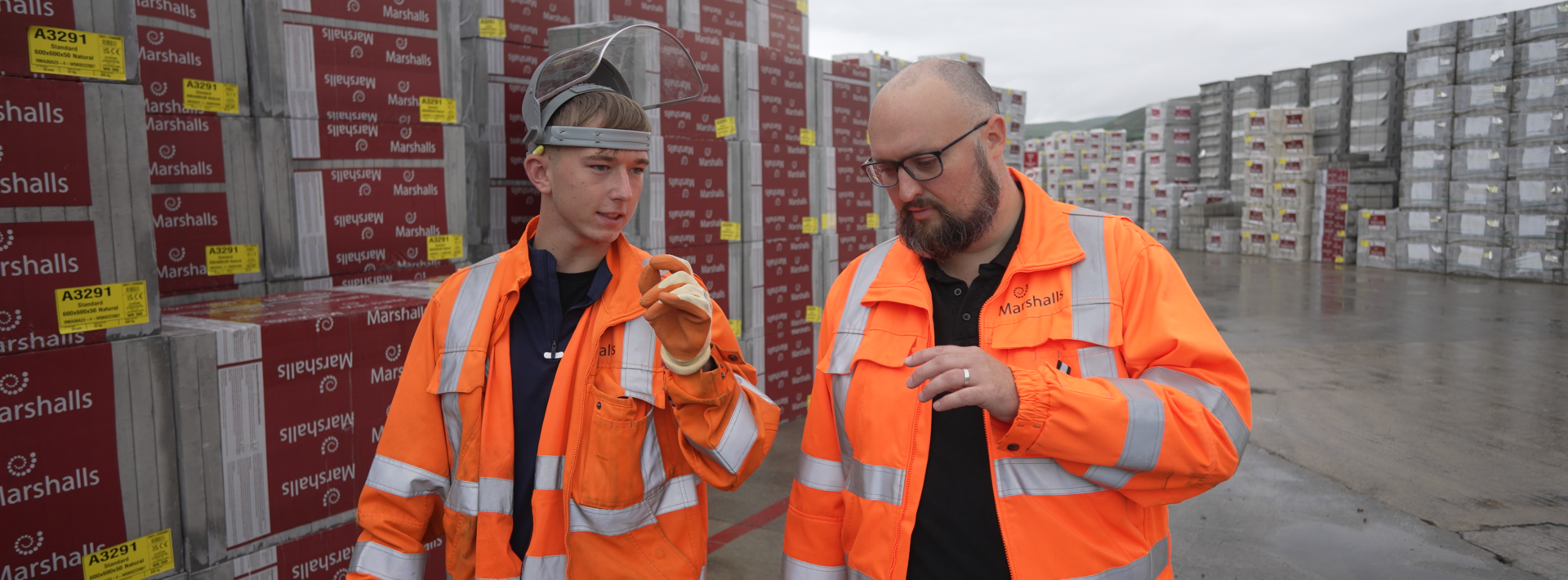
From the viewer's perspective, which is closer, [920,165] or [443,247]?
[920,165]

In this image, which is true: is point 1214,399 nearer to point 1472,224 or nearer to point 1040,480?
point 1040,480

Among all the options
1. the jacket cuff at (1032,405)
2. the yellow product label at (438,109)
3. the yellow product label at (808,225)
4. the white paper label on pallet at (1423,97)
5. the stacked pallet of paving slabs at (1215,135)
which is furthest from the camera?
the stacked pallet of paving slabs at (1215,135)

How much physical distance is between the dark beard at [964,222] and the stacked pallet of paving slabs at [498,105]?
3205 millimetres

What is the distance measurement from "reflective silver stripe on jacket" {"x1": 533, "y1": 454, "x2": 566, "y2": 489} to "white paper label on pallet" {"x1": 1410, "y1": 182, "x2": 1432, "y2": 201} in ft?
61.5

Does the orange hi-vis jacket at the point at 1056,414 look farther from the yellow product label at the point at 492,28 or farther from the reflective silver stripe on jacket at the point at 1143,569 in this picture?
the yellow product label at the point at 492,28

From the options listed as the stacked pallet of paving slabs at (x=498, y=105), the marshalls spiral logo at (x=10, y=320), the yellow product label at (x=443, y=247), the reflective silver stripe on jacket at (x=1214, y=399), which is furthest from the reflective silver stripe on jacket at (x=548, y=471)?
the stacked pallet of paving slabs at (x=498, y=105)

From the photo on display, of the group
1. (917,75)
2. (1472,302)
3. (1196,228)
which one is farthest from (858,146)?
(1196,228)

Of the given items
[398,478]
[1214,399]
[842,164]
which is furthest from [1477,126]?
[398,478]

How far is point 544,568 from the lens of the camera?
6.37 feet

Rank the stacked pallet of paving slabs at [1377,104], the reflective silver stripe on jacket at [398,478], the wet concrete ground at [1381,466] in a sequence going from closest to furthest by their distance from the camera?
the reflective silver stripe on jacket at [398,478], the wet concrete ground at [1381,466], the stacked pallet of paving slabs at [1377,104]

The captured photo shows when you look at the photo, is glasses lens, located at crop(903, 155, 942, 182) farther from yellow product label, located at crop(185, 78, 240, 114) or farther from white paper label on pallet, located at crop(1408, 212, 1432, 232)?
white paper label on pallet, located at crop(1408, 212, 1432, 232)

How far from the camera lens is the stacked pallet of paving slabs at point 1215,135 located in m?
22.7

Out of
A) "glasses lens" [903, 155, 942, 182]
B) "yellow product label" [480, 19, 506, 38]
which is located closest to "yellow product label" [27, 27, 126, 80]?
"glasses lens" [903, 155, 942, 182]

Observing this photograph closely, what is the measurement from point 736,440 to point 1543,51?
59.2ft
